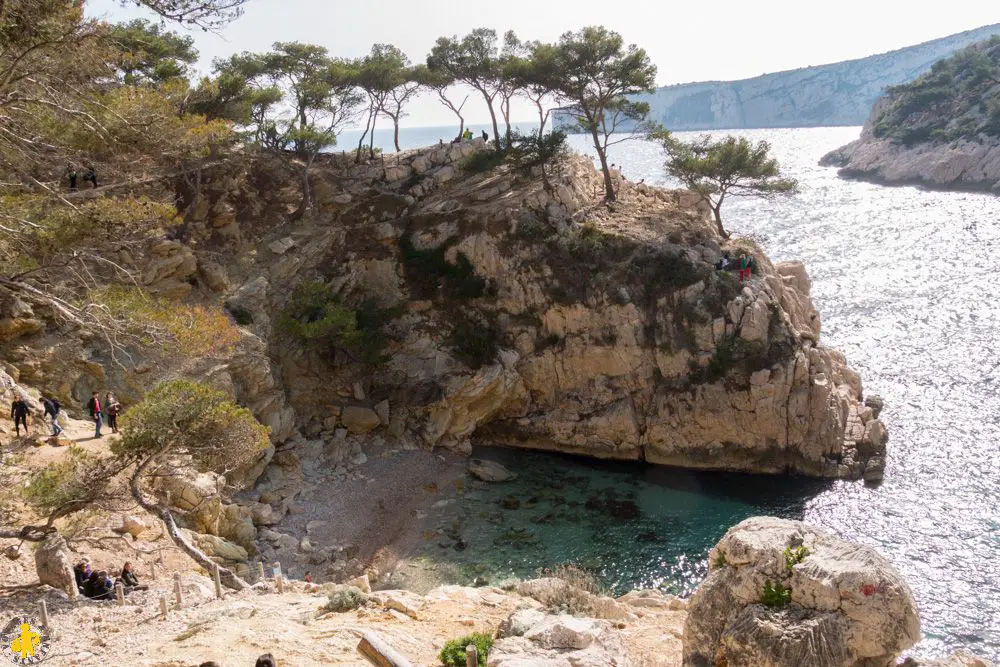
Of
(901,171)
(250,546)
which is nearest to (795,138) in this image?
(901,171)

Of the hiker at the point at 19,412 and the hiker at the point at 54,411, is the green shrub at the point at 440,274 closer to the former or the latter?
the hiker at the point at 54,411

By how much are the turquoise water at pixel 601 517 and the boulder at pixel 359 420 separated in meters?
5.75

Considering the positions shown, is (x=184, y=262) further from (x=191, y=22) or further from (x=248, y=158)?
(x=191, y=22)

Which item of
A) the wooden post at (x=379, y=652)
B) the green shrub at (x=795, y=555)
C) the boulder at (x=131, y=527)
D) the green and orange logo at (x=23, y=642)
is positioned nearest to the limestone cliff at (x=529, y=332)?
the boulder at (x=131, y=527)

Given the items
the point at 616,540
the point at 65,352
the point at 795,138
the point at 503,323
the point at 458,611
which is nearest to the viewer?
the point at 458,611

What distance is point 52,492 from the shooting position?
1642cm

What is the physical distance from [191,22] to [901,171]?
101 metres

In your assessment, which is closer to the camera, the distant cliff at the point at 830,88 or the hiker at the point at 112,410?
the hiker at the point at 112,410

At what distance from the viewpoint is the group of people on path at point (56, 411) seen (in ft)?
67.6

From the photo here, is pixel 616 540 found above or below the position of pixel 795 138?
below

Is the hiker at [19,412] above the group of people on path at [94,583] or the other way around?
above

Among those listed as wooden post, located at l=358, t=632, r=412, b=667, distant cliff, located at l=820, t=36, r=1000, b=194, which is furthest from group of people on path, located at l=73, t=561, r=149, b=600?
distant cliff, located at l=820, t=36, r=1000, b=194

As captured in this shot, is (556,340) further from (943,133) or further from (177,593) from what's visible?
(943,133)

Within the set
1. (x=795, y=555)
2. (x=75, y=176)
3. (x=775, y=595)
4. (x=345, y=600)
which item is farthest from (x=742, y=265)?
(x=75, y=176)
